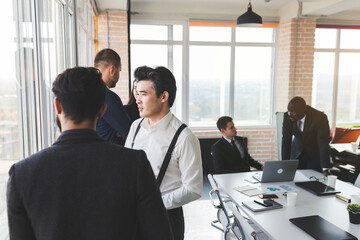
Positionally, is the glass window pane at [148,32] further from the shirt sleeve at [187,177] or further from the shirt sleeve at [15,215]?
the shirt sleeve at [15,215]

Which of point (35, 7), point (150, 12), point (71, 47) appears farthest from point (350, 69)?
point (35, 7)

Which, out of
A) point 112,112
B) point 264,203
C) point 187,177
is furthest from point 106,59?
point 264,203

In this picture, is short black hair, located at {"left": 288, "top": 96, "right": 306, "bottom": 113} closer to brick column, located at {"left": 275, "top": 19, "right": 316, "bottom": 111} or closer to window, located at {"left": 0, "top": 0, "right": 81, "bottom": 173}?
window, located at {"left": 0, "top": 0, "right": 81, "bottom": 173}

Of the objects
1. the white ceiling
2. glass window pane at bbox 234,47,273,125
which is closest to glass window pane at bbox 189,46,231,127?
glass window pane at bbox 234,47,273,125

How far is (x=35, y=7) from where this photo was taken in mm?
1514

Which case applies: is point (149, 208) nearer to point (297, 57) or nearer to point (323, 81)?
point (297, 57)

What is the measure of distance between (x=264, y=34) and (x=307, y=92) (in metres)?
1.54

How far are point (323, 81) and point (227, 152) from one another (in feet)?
13.7

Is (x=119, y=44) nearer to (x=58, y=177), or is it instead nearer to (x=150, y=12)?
(x=150, y=12)

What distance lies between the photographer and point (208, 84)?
628 centimetres

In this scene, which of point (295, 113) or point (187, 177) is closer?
point (187, 177)

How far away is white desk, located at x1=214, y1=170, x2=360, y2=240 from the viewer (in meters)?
1.87

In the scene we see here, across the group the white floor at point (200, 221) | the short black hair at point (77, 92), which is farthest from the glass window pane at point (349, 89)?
the short black hair at point (77, 92)

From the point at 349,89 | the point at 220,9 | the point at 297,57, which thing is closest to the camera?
the point at 297,57
